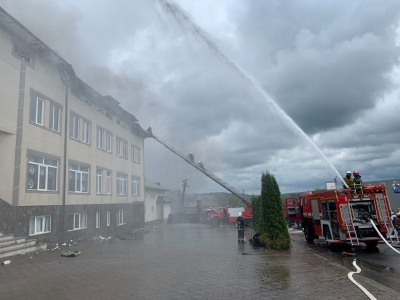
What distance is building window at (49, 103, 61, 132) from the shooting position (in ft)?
51.7

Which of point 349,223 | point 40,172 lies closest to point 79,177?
point 40,172

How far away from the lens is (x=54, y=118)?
1608cm

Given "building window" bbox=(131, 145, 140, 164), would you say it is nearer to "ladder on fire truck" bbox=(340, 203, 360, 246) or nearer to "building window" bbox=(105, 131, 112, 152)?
"building window" bbox=(105, 131, 112, 152)

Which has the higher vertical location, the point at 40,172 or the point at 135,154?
the point at 135,154

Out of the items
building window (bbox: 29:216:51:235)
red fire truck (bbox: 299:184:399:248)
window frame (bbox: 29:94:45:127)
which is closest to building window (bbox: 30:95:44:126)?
window frame (bbox: 29:94:45:127)

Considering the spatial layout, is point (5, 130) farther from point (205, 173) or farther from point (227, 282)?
point (205, 173)

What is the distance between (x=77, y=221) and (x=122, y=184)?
7.32 m

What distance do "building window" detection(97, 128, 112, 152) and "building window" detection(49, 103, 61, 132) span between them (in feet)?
16.0

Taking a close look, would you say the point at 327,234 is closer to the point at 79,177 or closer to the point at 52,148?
the point at 52,148

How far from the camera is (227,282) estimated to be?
724cm

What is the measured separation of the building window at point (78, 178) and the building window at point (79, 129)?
1573 mm

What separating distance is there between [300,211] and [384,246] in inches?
180

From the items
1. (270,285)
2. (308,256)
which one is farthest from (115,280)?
(308,256)

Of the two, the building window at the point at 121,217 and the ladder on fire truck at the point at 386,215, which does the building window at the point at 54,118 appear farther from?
the ladder on fire truck at the point at 386,215
